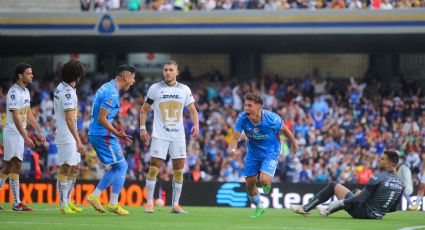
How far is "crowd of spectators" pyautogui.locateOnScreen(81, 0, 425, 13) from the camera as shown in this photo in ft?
100

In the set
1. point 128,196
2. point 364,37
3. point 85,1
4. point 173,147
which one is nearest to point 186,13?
point 85,1

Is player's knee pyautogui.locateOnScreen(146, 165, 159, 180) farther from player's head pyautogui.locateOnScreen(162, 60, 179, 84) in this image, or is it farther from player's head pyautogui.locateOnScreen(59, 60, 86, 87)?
player's head pyautogui.locateOnScreen(59, 60, 86, 87)

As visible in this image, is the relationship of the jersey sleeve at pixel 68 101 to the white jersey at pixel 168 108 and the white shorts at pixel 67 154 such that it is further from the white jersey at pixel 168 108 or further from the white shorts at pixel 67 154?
the white jersey at pixel 168 108

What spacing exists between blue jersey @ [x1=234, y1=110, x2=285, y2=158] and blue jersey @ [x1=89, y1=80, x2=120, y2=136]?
6.73 feet

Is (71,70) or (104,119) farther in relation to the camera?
(71,70)

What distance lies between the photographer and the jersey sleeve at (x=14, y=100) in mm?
15969

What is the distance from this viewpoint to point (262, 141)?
52.7 ft

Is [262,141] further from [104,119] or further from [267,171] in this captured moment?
[104,119]

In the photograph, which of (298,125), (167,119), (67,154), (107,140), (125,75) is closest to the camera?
(107,140)

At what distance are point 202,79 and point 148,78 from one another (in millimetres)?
2215

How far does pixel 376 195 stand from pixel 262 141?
2143 mm

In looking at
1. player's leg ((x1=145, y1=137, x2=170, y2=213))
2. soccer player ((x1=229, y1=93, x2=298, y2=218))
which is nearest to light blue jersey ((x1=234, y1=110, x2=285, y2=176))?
soccer player ((x1=229, y1=93, x2=298, y2=218))

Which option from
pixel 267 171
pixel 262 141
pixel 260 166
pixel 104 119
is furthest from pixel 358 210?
pixel 104 119

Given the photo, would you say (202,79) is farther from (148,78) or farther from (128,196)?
(128,196)
